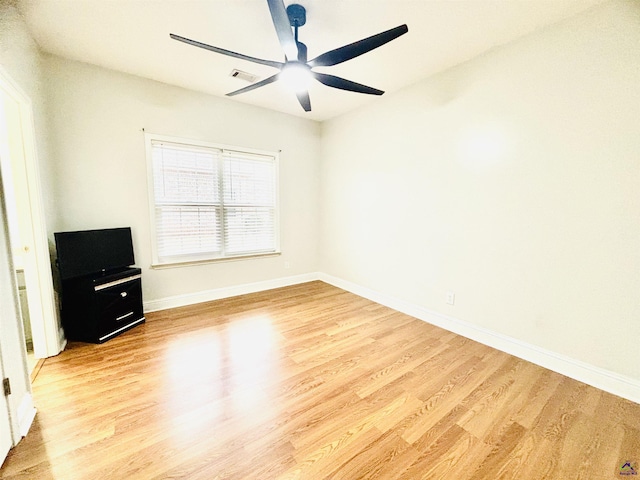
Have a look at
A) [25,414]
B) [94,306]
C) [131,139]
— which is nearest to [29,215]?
[94,306]

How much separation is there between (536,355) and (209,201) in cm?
391

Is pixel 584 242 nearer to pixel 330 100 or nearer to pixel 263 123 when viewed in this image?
pixel 330 100

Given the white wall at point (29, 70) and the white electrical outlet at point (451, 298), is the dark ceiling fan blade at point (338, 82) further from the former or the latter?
the white electrical outlet at point (451, 298)

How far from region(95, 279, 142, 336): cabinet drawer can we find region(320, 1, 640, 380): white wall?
119 inches

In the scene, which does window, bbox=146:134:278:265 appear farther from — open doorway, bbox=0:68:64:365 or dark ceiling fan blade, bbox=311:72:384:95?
dark ceiling fan blade, bbox=311:72:384:95

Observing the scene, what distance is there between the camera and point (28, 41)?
2088 mm

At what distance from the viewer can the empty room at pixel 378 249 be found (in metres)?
1.44

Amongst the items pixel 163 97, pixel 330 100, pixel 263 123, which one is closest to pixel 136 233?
pixel 163 97

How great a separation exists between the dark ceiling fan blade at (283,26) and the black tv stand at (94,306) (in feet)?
8.39

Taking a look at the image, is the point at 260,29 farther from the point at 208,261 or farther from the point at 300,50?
the point at 208,261

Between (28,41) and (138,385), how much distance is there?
2907mm

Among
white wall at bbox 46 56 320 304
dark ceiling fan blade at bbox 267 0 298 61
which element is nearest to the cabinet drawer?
white wall at bbox 46 56 320 304

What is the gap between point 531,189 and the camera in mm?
2176

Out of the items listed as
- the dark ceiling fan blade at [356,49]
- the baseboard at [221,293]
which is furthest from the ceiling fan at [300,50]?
the baseboard at [221,293]
